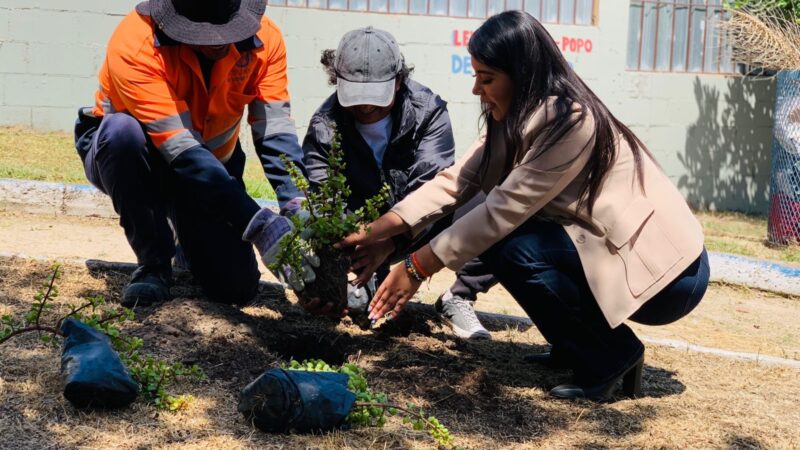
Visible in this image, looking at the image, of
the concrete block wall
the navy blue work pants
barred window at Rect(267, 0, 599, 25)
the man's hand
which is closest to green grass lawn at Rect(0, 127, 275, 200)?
the concrete block wall

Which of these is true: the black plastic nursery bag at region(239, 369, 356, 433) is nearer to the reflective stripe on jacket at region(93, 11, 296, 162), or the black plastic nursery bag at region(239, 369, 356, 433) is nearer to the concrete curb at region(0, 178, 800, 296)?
the reflective stripe on jacket at region(93, 11, 296, 162)

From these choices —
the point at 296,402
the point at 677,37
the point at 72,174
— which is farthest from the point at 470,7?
the point at 296,402

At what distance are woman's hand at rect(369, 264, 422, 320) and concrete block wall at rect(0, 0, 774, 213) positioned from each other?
5852mm

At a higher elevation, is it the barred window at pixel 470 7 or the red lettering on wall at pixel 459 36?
the barred window at pixel 470 7

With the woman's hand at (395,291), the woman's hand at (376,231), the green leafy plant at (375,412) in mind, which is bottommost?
the green leafy plant at (375,412)

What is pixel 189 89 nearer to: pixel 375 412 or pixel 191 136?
pixel 191 136

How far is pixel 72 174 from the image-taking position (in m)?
7.54

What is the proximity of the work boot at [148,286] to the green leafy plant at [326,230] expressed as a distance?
2.95ft

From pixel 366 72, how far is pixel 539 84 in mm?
1062

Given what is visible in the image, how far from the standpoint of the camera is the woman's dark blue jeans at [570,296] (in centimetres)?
343

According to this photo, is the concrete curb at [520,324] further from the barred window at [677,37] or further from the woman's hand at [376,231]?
the barred window at [677,37]

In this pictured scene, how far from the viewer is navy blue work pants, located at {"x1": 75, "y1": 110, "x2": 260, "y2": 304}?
13.5 feet

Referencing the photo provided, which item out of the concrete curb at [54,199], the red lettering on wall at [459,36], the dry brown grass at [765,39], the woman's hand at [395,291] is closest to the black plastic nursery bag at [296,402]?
the woman's hand at [395,291]

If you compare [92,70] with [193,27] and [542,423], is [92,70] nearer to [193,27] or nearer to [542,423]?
[193,27]
